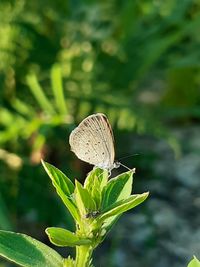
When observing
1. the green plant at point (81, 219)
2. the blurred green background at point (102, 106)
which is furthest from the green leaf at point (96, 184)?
the blurred green background at point (102, 106)

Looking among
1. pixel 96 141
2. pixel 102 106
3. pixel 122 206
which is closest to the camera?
pixel 122 206

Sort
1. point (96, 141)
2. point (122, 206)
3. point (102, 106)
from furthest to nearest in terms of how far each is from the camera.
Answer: point (102, 106) → point (96, 141) → point (122, 206)

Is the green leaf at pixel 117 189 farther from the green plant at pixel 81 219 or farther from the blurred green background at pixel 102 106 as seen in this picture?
the blurred green background at pixel 102 106

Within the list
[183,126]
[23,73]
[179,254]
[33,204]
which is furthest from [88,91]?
[183,126]

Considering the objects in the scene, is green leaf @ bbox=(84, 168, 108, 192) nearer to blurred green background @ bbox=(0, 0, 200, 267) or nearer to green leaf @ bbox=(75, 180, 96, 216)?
green leaf @ bbox=(75, 180, 96, 216)

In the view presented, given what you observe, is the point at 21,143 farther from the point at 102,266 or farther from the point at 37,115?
the point at 102,266

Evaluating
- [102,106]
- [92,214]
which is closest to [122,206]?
[92,214]

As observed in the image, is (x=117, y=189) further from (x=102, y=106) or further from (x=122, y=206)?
(x=102, y=106)
